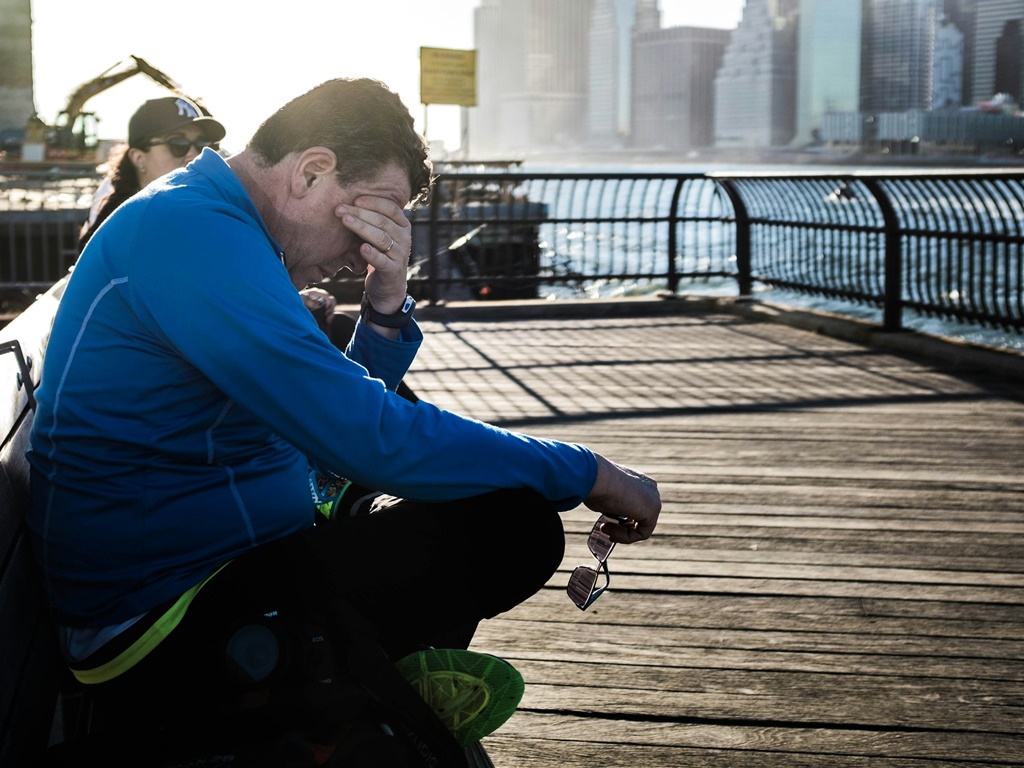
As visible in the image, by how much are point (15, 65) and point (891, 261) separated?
40208 millimetres

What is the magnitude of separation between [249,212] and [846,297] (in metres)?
8.45

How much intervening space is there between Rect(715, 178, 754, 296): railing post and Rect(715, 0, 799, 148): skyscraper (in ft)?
385

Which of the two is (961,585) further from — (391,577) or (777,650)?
(391,577)

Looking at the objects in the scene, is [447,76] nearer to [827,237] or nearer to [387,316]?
[827,237]

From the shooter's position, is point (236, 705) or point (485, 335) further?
point (485, 335)

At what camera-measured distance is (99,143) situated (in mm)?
38969

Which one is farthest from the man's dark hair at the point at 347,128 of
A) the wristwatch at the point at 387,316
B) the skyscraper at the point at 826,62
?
the skyscraper at the point at 826,62

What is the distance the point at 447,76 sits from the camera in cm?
1330

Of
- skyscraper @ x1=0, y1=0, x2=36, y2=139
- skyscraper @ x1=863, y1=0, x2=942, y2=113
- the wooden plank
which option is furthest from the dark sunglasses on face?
skyscraper @ x1=863, y1=0, x2=942, y2=113

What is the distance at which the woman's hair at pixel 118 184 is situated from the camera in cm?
398

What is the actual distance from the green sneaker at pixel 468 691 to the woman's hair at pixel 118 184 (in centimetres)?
262

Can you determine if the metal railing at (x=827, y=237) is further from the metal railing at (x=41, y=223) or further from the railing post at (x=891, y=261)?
the metal railing at (x=41, y=223)

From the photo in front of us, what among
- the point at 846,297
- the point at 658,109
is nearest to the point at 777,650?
the point at 846,297

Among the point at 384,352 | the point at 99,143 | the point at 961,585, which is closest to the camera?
the point at 384,352
